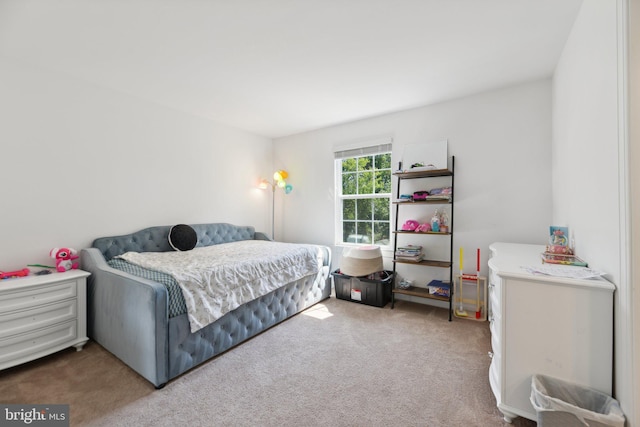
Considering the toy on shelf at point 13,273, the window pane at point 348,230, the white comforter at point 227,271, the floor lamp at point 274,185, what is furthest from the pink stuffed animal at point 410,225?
the toy on shelf at point 13,273

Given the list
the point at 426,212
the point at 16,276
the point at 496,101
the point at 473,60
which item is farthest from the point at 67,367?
the point at 496,101

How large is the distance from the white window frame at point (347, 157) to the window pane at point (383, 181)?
0.06m

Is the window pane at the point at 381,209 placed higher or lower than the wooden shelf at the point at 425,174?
lower

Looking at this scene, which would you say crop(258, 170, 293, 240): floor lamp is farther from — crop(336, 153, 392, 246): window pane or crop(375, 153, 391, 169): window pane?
crop(375, 153, 391, 169): window pane

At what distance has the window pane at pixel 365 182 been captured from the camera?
387cm

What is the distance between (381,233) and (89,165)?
341cm

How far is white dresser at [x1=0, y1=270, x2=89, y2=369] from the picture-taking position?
1.96 meters

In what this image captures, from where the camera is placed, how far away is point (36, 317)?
6.84 ft

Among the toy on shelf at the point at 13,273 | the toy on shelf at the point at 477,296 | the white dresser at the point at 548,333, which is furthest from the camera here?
the toy on shelf at the point at 477,296

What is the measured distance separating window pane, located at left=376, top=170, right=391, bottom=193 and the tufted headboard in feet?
6.16

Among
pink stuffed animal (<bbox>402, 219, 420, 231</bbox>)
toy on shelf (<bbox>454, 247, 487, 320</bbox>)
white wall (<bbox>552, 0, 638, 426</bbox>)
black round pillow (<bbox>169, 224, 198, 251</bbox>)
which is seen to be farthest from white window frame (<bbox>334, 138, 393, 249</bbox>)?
black round pillow (<bbox>169, 224, 198, 251</bbox>)

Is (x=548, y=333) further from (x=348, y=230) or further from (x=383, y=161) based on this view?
(x=348, y=230)

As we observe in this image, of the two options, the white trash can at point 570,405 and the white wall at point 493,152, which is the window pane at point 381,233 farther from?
the white trash can at point 570,405

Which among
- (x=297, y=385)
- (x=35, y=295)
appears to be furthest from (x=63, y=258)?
(x=297, y=385)
